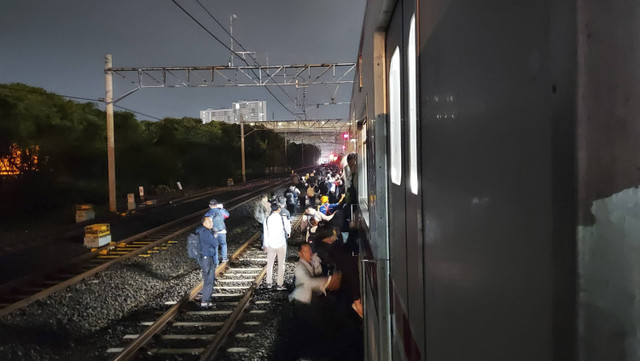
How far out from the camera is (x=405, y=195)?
210 cm

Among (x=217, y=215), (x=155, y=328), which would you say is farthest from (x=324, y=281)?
(x=217, y=215)

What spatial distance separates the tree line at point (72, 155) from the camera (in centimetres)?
2317

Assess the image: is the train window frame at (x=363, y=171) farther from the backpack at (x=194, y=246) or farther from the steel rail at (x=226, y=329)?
the backpack at (x=194, y=246)

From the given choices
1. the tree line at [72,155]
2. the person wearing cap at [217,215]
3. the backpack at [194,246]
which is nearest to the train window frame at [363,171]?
the backpack at [194,246]

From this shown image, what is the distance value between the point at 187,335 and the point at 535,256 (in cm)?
671

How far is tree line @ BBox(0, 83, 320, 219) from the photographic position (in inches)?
912

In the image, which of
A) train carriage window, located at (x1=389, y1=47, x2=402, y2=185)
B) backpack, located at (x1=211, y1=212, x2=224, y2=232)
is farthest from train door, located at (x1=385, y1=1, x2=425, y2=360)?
backpack, located at (x1=211, y1=212, x2=224, y2=232)

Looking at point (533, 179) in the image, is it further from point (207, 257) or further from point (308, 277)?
point (207, 257)

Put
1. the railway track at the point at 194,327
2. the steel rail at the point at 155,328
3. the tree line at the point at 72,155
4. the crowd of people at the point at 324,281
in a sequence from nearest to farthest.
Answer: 1. the steel rail at the point at 155,328
2. the railway track at the point at 194,327
3. the crowd of people at the point at 324,281
4. the tree line at the point at 72,155

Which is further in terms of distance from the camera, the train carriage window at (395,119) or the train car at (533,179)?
the train carriage window at (395,119)

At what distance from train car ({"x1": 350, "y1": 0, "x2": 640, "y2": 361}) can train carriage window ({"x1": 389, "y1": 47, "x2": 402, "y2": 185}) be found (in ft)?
3.00

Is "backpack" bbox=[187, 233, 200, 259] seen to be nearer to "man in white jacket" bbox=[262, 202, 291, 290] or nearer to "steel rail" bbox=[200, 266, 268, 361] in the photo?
"steel rail" bbox=[200, 266, 268, 361]

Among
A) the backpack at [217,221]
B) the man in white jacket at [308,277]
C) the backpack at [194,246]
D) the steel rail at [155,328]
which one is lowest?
the steel rail at [155,328]

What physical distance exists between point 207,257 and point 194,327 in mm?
1289
